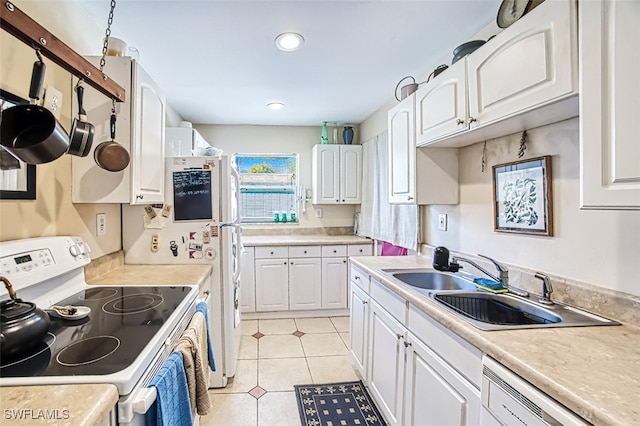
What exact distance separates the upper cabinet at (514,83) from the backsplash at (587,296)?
2.32 feet

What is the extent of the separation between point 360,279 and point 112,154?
166cm

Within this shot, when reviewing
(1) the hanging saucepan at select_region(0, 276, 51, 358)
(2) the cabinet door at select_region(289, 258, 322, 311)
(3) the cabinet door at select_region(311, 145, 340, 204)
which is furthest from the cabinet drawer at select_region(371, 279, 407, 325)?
(3) the cabinet door at select_region(311, 145, 340, 204)

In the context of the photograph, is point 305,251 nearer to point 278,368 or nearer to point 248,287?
point 248,287

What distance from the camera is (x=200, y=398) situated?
1193 mm

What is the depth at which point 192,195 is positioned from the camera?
220 centimetres

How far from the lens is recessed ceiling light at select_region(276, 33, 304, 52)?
6.50 feet

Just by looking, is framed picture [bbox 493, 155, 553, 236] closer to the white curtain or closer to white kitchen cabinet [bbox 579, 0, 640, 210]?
white kitchen cabinet [bbox 579, 0, 640, 210]

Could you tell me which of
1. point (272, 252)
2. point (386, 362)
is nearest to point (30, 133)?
point (386, 362)

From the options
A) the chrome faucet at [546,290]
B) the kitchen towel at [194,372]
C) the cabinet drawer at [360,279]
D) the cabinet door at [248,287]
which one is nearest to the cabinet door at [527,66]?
the chrome faucet at [546,290]

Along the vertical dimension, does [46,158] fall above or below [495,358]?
above

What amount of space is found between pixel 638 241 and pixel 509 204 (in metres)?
0.61

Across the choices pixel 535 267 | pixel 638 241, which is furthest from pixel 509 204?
pixel 638 241

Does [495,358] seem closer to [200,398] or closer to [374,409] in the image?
[200,398]

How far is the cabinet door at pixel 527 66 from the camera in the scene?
3.48ft
